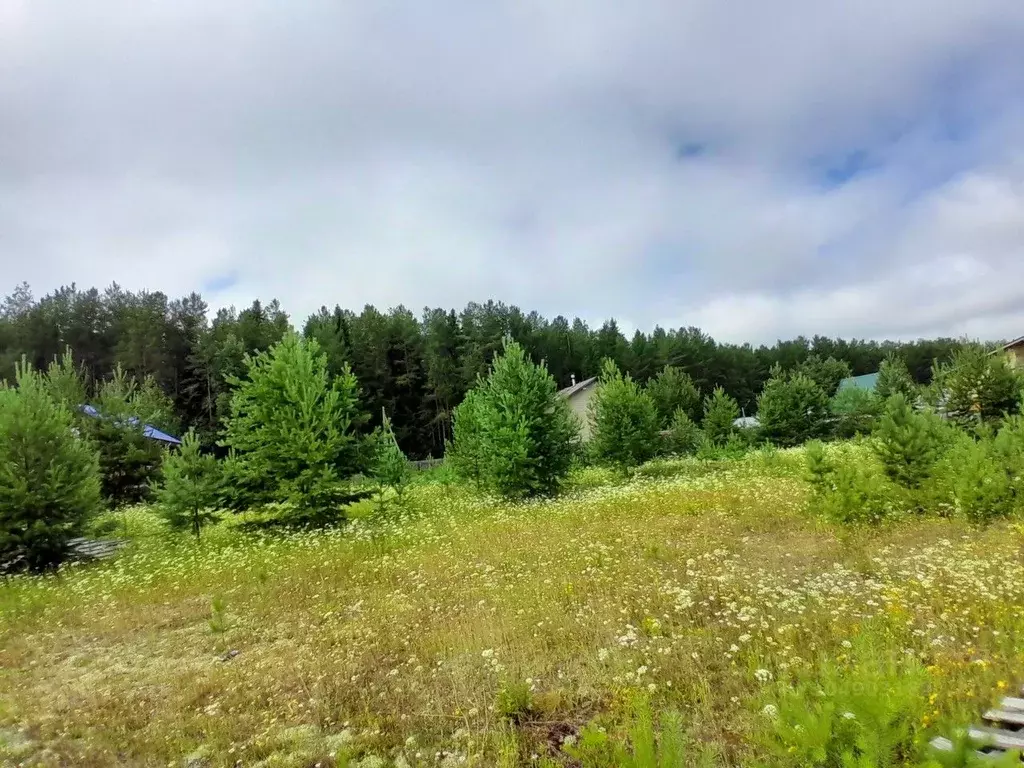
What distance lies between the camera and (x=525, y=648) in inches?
251

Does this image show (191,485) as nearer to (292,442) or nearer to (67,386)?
(292,442)

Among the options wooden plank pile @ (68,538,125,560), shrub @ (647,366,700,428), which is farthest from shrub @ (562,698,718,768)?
shrub @ (647,366,700,428)

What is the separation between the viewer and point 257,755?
4.81 meters

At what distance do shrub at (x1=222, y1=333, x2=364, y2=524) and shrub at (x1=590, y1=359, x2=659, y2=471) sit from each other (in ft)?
39.8

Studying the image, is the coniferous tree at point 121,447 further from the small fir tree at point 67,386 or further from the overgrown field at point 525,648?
the overgrown field at point 525,648

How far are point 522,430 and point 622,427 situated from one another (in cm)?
748

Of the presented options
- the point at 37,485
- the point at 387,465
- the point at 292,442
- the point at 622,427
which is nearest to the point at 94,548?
the point at 37,485

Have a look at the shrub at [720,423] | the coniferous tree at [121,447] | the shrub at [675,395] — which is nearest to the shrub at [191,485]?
the coniferous tree at [121,447]

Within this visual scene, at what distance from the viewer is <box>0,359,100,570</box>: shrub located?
13578mm

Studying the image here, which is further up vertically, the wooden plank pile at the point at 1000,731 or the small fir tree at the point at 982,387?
the small fir tree at the point at 982,387

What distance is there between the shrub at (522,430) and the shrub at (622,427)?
13.8 feet

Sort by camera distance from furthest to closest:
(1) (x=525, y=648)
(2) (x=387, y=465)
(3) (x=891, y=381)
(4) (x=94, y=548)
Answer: (3) (x=891, y=381), (2) (x=387, y=465), (4) (x=94, y=548), (1) (x=525, y=648)

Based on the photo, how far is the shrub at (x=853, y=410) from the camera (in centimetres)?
3821

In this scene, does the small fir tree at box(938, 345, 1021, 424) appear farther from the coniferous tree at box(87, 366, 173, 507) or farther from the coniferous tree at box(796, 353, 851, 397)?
the coniferous tree at box(796, 353, 851, 397)
